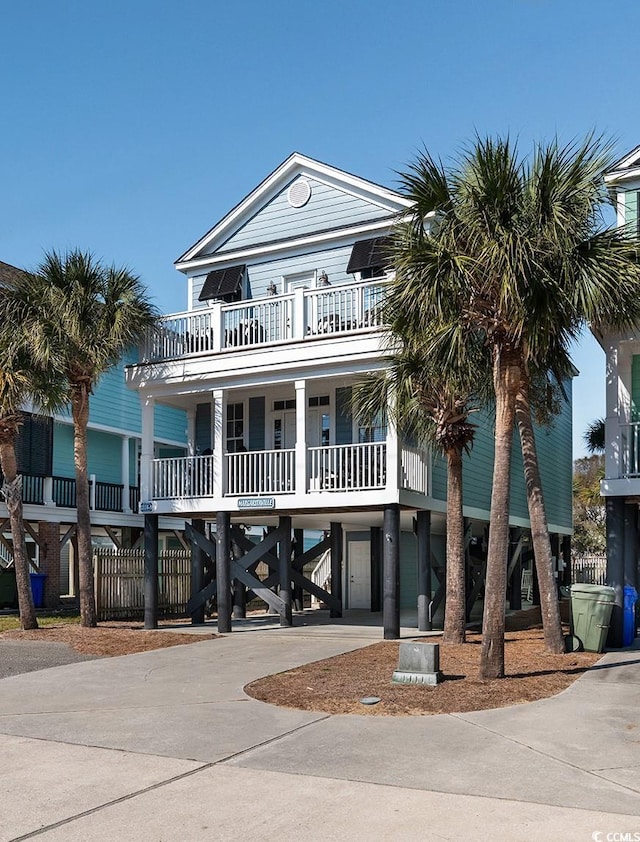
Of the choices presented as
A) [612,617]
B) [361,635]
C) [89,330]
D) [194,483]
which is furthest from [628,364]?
[89,330]

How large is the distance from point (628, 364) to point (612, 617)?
456 cm

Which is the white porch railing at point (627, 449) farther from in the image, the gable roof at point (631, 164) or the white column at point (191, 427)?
the white column at point (191, 427)

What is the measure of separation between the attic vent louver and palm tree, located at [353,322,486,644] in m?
6.39

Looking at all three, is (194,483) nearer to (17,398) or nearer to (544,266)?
(17,398)

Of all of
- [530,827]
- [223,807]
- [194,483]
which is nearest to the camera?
[530,827]

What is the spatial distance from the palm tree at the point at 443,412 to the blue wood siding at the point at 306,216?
5230mm

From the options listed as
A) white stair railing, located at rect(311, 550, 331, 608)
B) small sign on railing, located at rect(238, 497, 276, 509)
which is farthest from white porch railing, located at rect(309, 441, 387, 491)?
white stair railing, located at rect(311, 550, 331, 608)

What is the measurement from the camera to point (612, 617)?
568 inches

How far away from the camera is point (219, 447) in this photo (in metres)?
19.0

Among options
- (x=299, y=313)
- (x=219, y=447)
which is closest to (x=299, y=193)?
(x=299, y=313)

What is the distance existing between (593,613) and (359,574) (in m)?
12.1

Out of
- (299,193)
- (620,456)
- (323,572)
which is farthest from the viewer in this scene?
(323,572)

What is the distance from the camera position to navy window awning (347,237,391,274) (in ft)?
63.9

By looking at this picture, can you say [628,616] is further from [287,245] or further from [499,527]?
[287,245]
